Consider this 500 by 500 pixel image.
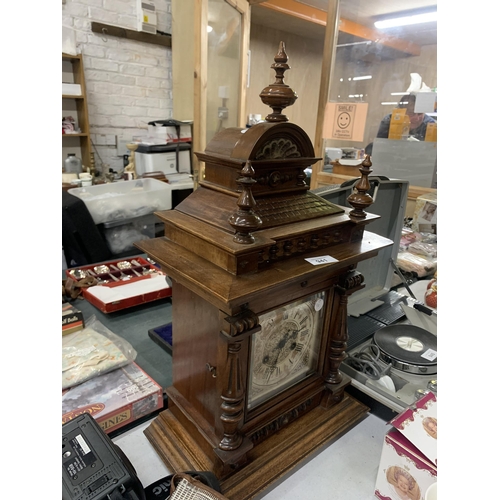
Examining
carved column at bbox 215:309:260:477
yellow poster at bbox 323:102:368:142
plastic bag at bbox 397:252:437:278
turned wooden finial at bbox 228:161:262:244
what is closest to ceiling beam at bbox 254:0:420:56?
yellow poster at bbox 323:102:368:142

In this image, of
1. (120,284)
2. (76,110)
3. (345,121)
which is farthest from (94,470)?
(76,110)

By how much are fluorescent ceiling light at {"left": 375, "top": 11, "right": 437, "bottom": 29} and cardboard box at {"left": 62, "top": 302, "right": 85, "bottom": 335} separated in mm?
2400

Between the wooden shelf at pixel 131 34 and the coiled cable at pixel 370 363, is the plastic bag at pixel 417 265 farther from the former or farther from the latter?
the wooden shelf at pixel 131 34

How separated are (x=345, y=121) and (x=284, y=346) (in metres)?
1.91

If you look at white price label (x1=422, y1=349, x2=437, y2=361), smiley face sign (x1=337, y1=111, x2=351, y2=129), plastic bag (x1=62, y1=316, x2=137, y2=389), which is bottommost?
plastic bag (x1=62, y1=316, x2=137, y2=389)

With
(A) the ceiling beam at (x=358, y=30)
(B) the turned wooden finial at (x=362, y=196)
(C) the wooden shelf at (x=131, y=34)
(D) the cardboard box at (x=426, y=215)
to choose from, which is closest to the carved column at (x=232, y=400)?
(B) the turned wooden finial at (x=362, y=196)

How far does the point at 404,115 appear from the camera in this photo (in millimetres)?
2240

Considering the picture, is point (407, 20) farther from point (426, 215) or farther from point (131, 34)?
point (131, 34)

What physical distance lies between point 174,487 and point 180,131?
89.6 inches

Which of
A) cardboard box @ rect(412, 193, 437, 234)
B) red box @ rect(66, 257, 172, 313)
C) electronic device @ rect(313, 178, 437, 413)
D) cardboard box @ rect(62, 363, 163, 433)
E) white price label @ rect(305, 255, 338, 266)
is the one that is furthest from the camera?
cardboard box @ rect(412, 193, 437, 234)

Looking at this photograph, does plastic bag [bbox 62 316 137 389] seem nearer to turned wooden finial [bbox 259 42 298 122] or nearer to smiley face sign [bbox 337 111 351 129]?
turned wooden finial [bbox 259 42 298 122]

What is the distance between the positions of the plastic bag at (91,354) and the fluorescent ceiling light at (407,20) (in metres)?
2.39

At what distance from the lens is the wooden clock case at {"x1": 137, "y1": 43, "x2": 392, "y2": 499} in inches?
25.2

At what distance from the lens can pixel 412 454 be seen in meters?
0.69
